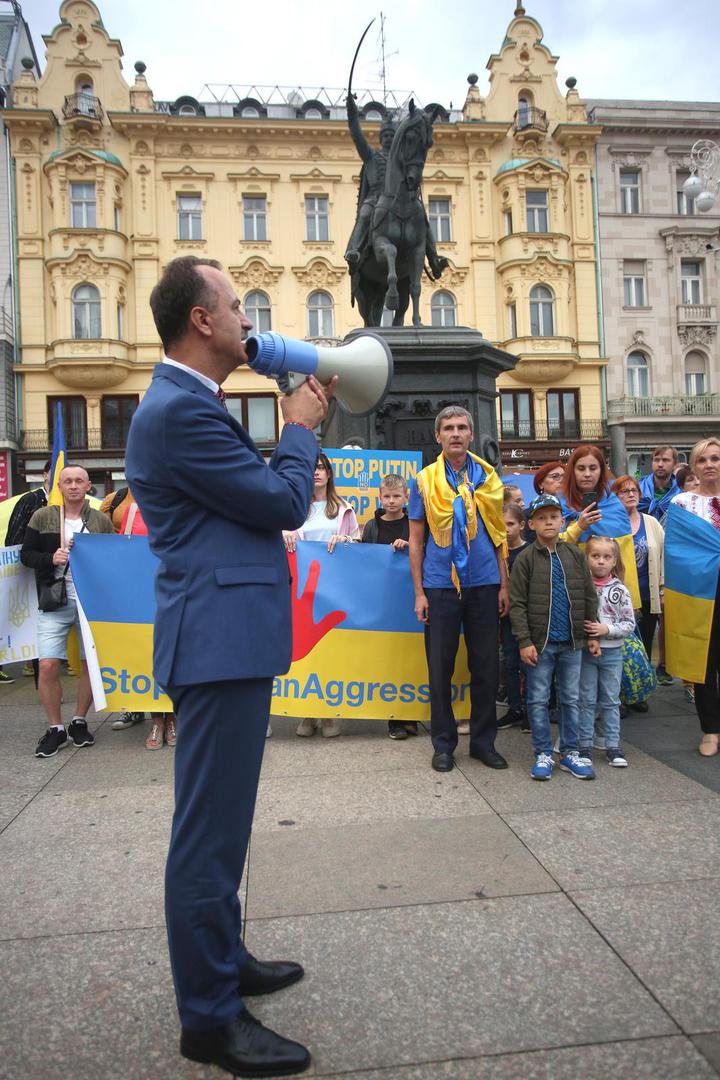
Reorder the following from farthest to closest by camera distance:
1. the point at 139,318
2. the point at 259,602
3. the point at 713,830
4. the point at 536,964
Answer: the point at 139,318
the point at 713,830
the point at 536,964
the point at 259,602

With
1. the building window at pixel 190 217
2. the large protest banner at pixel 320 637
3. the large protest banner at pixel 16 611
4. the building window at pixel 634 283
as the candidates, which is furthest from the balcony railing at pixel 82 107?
the large protest banner at pixel 320 637

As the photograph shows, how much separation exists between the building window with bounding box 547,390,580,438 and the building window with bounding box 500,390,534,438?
0.82 m

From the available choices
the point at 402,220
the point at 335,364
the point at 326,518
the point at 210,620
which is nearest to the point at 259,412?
the point at 402,220

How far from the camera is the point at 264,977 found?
231cm

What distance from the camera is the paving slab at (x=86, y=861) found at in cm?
282

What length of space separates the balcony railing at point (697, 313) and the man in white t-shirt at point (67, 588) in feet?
109

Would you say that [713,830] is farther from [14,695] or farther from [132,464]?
[14,695]

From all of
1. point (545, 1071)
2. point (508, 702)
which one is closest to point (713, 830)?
point (545, 1071)

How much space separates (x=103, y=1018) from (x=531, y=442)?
31029 mm

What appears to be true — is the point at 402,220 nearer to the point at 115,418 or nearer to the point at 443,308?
the point at 115,418

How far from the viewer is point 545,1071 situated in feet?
6.45

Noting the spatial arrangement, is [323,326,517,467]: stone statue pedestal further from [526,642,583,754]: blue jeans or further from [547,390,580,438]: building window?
[547,390,580,438]: building window

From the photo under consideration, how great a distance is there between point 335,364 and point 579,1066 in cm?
196

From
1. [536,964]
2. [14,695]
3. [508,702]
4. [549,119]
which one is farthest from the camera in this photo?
[549,119]
